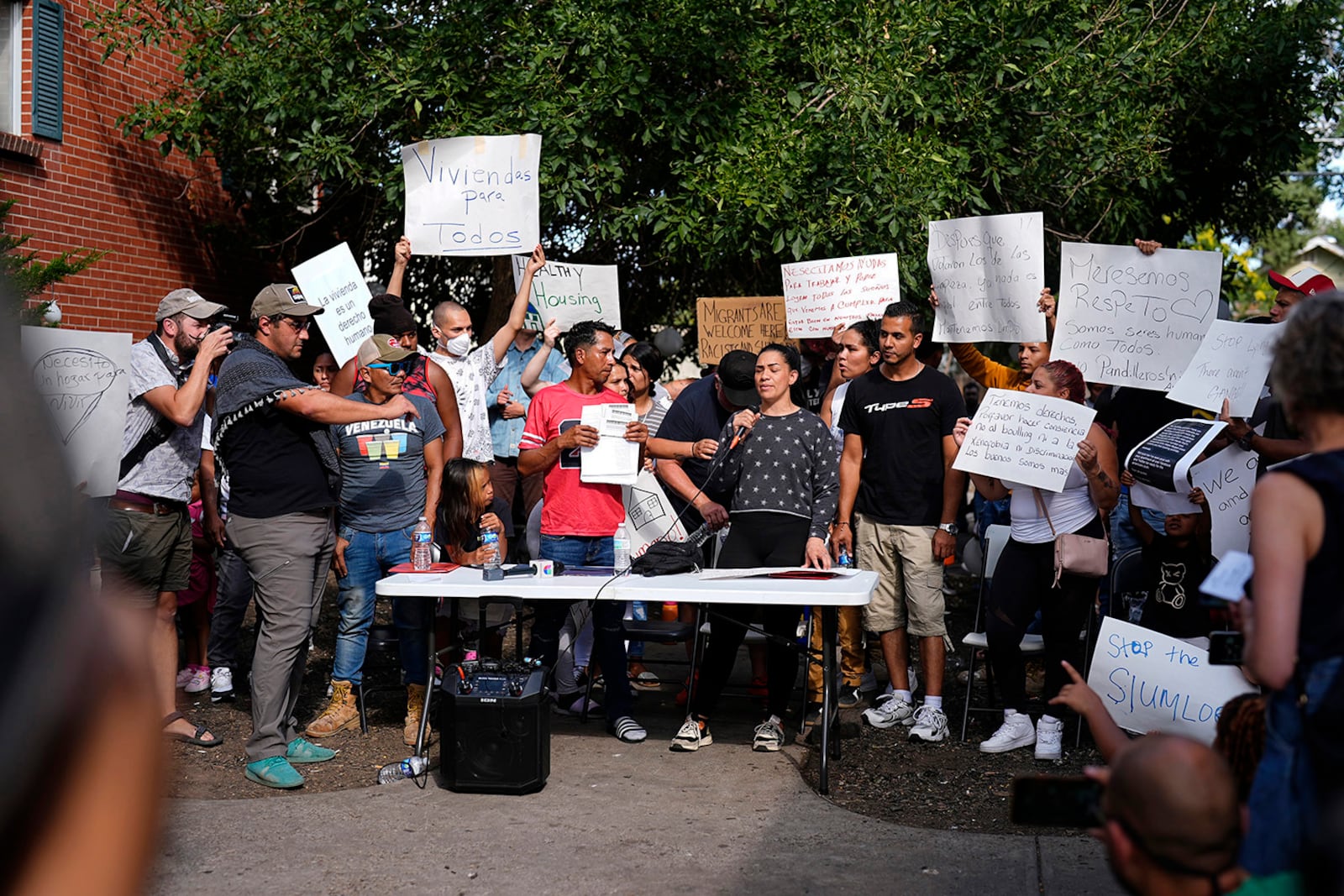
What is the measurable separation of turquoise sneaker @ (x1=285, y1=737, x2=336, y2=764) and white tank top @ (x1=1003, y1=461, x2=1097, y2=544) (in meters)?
3.77

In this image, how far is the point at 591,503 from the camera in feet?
24.2

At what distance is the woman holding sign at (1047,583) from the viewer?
265 inches

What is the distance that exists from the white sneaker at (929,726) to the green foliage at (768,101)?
11.9 feet

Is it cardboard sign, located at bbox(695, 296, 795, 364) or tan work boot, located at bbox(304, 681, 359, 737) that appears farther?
cardboard sign, located at bbox(695, 296, 795, 364)

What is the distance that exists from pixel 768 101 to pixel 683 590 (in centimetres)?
516

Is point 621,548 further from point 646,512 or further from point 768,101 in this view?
point 768,101

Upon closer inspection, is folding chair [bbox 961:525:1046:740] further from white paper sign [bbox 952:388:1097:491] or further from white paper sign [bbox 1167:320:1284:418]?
white paper sign [bbox 1167:320:1284:418]

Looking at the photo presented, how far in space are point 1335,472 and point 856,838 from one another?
339 cm

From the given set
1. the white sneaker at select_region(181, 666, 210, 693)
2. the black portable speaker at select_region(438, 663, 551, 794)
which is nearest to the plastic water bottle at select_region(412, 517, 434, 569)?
the black portable speaker at select_region(438, 663, 551, 794)

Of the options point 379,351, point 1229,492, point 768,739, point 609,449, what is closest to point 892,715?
point 768,739

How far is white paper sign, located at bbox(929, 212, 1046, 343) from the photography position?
798 centimetres

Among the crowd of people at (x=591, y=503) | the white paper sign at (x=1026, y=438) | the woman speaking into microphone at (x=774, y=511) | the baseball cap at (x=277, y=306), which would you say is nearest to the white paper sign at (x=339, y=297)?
the crowd of people at (x=591, y=503)

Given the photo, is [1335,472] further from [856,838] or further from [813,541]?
[813,541]

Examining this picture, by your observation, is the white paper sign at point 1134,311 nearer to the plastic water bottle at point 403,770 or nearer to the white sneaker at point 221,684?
the plastic water bottle at point 403,770
